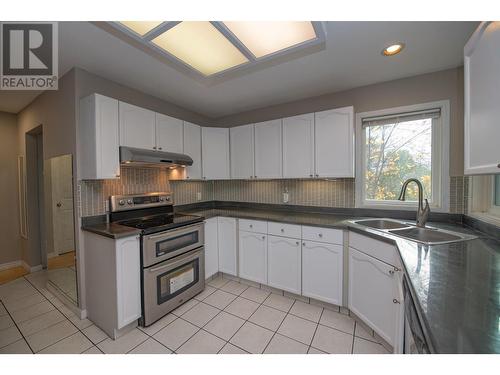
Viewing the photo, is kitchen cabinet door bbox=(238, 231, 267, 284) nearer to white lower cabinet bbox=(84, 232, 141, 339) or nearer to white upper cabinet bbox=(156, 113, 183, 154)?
white lower cabinet bbox=(84, 232, 141, 339)

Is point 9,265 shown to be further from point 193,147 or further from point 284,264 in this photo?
point 284,264

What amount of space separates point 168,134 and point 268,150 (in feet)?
4.01

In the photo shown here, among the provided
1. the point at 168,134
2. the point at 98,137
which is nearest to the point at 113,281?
the point at 98,137

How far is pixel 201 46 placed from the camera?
149cm

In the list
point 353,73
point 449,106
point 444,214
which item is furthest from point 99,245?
point 449,106

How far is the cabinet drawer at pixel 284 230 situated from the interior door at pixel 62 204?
76.0 inches

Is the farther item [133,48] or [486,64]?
[133,48]

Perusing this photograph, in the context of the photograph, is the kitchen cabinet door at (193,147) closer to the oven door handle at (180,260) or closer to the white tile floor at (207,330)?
the oven door handle at (180,260)

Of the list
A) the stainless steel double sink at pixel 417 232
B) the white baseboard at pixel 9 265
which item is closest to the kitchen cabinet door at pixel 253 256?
the stainless steel double sink at pixel 417 232

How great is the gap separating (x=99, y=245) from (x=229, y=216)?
4.31ft

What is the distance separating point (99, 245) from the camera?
65.8 inches

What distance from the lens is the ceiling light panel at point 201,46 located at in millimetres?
1316

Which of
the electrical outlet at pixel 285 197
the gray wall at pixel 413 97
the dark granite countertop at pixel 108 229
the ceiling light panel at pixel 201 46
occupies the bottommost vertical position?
the dark granite countertop at pixel 108 229

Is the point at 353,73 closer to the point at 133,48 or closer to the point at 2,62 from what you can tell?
the point at 133,48
